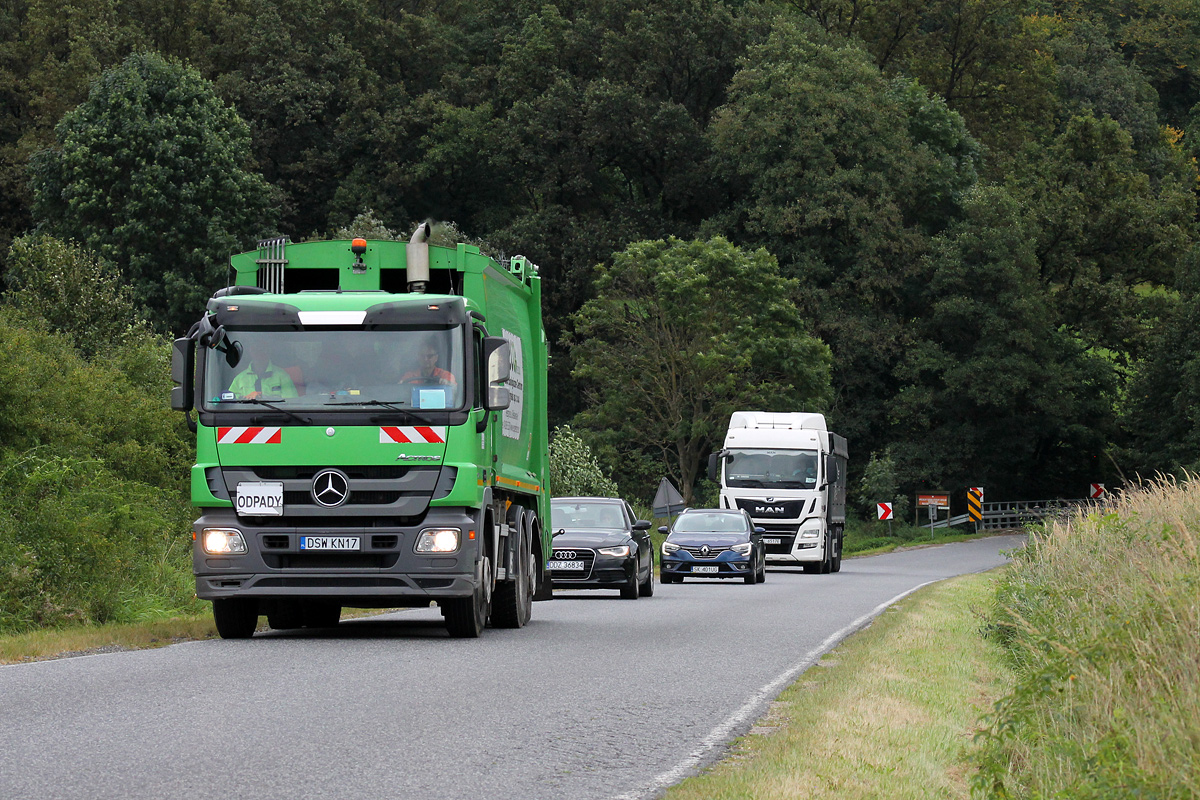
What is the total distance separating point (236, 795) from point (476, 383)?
7.85 metres

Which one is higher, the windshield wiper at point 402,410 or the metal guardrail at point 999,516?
the metal guardrail at point 999,516

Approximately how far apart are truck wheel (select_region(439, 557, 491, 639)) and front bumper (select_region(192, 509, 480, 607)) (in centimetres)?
66

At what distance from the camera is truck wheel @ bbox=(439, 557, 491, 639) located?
15.0 meters

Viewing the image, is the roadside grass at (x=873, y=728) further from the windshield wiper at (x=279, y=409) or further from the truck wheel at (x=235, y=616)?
the truck wheel at (x=235, y=616)

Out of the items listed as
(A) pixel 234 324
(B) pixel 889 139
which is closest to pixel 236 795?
(A) pixel 234 324

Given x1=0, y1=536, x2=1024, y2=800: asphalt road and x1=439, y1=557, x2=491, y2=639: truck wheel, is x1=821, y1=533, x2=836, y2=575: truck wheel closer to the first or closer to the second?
x1=0, y1=536, x2=1024, y2=800: asphalt road

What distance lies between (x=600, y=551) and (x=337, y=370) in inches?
409

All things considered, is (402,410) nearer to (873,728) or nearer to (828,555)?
(873,728)

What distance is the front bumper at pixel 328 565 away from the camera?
14234 mm

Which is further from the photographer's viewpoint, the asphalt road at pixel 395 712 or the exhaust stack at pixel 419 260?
the exhaust stack at pixel 419 260

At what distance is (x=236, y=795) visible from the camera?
698 cm

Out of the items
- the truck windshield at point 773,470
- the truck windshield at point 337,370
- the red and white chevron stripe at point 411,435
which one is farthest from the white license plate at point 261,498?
the truck windshield at point 773,470

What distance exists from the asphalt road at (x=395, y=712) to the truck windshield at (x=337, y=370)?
2.22 meters

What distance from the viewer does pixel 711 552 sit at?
31234mm
